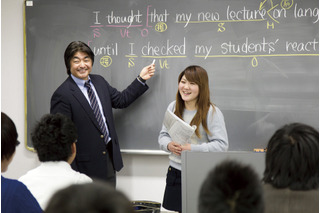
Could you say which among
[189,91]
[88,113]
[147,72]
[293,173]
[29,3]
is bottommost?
[293,173]

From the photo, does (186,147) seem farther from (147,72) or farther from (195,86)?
(147,72)

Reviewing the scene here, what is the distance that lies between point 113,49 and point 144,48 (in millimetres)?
266

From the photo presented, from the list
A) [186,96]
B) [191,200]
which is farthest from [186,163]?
[186,96]

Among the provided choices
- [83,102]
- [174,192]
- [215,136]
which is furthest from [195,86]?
[83,102]

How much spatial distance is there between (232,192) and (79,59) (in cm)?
250

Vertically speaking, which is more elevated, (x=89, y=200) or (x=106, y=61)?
(x=106, y=61)

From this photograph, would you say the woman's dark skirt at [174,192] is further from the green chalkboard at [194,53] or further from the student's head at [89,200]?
the student's head at [89,200]

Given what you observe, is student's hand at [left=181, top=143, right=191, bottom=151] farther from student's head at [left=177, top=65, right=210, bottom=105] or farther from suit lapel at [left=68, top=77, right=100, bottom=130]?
suit lapel at [left=68, top=77, right=100, bottom=130]

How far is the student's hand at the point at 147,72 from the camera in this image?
3240 millimetres

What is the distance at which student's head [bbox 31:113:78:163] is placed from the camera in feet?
6.11

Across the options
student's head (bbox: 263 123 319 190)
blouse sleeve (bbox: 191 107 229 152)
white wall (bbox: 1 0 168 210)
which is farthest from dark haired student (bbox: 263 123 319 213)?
white wall (bbox: 1 0 168 210)

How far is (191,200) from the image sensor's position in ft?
5.35

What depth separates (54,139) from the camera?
190cm

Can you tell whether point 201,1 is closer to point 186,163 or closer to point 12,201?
point 186,163
